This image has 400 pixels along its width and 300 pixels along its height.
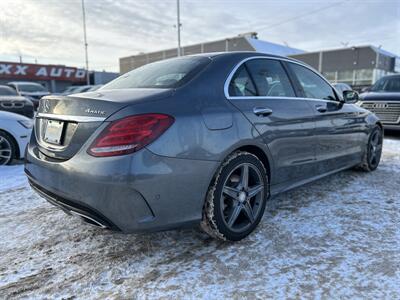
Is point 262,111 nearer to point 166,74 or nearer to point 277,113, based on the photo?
point 277,113

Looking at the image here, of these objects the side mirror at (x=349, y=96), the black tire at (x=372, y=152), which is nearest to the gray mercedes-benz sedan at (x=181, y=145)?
the side mirror at (x=349, y=96)

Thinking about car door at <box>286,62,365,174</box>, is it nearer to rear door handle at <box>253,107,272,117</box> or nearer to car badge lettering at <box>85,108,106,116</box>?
rear door handle at <box>253,107,272,117</box>

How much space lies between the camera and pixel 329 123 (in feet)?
12.5

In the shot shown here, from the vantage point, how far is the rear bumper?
6.84 feet

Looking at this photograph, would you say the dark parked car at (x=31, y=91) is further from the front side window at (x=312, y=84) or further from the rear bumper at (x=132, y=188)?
the rear bumper at (x=132, y=188)

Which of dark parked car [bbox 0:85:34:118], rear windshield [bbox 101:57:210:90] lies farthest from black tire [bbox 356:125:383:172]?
dark parked car [bbox 0:85:34:118]

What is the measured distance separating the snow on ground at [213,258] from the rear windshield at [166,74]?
1.32m

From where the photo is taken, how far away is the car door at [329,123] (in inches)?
143

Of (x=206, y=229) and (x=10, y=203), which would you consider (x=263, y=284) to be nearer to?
(x=206, y=229)

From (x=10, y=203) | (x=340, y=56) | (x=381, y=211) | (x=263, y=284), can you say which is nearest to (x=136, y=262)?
(x=263, y=284)

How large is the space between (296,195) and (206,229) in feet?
5.61

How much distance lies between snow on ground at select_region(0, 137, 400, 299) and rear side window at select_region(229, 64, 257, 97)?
124 cm

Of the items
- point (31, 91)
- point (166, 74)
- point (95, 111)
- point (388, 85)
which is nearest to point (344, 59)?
point (388, 85)

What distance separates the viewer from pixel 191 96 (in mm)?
A: 2416
